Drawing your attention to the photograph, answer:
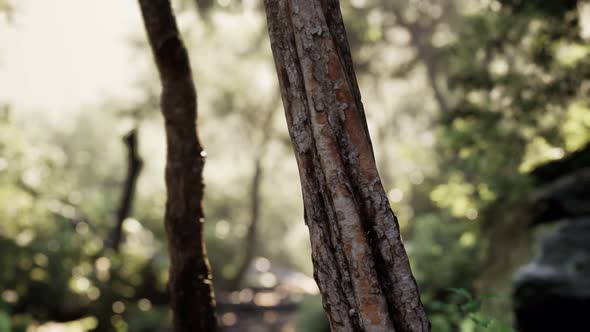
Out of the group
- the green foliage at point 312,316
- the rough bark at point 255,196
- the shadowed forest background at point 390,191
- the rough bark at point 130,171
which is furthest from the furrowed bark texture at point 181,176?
the rough bark at point 255,196

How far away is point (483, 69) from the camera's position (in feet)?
33.1

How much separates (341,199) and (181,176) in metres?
1.85

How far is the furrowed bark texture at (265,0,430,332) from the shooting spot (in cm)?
294

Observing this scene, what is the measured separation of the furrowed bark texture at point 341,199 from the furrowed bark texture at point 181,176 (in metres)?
1.56

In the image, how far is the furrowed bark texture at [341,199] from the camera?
9.64 ft

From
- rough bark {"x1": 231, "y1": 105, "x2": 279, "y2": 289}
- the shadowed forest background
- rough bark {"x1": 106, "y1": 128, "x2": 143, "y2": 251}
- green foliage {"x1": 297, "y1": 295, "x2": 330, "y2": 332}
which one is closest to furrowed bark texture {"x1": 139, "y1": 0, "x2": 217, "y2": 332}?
the shadowed forest background

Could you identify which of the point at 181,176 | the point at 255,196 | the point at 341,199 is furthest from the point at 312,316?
the point at 255,196

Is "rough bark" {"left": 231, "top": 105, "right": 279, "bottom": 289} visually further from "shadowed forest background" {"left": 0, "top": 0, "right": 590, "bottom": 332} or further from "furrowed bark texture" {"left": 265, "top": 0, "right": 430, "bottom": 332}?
"furrowed bark texture" {"left": 265, "top": 0, "right": 430, "bottom": 332}

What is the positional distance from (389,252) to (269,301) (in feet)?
65.7

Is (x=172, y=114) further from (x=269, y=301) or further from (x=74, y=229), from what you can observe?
(x=269, y=301)

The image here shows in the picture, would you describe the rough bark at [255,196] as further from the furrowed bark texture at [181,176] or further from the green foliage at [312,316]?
the furrowed bark texture at [181,176]

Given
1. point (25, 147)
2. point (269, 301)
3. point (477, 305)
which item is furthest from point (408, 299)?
point (269, 301)

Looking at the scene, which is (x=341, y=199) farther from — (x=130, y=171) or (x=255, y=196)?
(x=255, y=196)

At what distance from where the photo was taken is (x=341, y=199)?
116 inches
